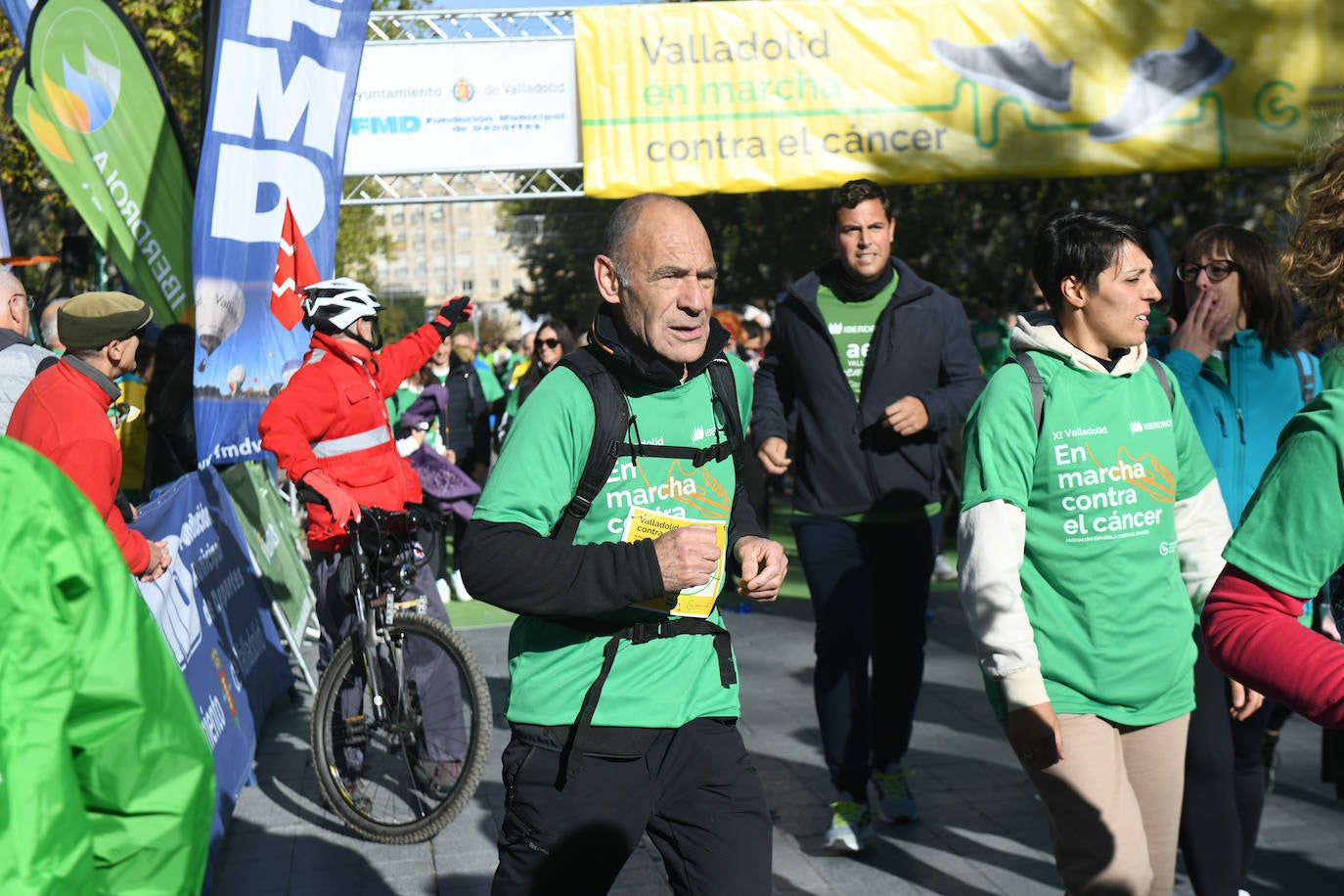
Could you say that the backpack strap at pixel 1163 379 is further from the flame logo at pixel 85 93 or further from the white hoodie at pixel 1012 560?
the flame logo at pixel 85 93

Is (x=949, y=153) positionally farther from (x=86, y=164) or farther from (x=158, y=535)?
(x=158, y=535)

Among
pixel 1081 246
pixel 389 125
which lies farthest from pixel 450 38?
pixel 1081 246

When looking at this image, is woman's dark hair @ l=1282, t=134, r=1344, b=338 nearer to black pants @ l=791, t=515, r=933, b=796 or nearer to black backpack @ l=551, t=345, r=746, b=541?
black backpack @ l=551, t=345, r=746, b=541

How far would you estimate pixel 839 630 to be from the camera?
17.8ft

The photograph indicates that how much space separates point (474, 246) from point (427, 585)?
177 metres

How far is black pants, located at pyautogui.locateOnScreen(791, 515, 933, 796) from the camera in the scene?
5.39m

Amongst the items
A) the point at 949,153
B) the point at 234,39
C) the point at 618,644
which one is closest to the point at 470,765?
the point at 618,644

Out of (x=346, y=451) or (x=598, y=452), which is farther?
(x=346, y=451)

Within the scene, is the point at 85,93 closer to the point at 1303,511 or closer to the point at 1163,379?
the point at 1163,379

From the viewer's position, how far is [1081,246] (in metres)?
3.61

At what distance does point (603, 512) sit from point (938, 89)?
471 inches

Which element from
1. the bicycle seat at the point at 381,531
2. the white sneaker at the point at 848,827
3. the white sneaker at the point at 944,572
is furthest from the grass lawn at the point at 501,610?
the white sneaker at the point at 848,827

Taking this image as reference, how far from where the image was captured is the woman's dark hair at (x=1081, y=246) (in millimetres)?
3588

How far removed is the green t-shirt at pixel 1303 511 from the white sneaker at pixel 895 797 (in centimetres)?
371
